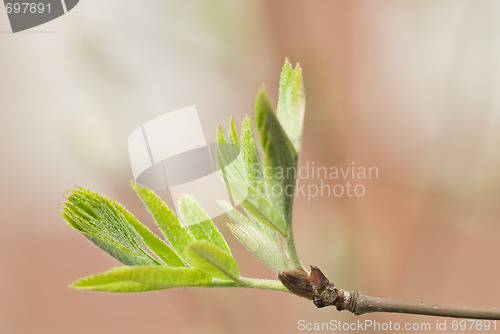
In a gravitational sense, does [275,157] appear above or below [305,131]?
above

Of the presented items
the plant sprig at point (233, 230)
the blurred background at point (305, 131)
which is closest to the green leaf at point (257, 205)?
the plant sprig at point (233, 230)

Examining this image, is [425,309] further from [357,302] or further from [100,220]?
[100,220]

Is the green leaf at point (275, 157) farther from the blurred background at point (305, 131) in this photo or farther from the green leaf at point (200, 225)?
the blurred background at point (305, 131)

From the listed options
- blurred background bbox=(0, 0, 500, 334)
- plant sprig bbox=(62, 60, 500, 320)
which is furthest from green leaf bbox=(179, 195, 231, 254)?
blurred background bbox=(0, 0, 500, 334)

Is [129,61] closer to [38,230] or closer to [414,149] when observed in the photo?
[38,230]

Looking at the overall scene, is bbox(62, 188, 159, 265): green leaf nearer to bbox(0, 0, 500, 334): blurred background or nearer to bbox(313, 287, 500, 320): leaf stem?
bbox(313, 287, 500, 320): leaf stem

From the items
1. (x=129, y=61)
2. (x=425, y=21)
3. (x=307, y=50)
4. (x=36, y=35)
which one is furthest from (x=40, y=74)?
(x=425, y=21)

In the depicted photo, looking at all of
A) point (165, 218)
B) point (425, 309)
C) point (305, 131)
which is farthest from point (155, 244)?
point (305, 131)
